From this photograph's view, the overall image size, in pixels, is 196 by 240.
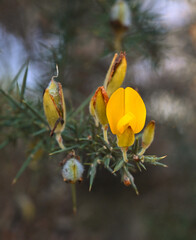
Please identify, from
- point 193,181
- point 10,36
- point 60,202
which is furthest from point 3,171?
point 193,181

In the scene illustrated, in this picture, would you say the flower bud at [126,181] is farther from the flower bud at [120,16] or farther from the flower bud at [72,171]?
the flower bud at [120,16]

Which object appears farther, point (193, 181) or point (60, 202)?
point (60, 202)

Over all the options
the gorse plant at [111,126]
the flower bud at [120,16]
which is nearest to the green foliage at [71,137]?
the gorse plant at [111,126]

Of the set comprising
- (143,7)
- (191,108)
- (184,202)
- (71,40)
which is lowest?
(184,202)

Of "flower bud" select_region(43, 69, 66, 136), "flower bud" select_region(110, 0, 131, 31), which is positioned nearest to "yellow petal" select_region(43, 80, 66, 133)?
"flower bud" select_region(43, 69, 66, 136)

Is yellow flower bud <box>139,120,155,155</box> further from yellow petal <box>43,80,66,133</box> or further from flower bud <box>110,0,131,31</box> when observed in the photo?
flower bud <box>110,0,131,31</box>

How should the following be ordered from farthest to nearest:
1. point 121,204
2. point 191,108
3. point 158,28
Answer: point 121,204 → point 191,108 → point 158,28

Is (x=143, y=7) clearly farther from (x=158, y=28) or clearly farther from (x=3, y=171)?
(x=3, y=171)
